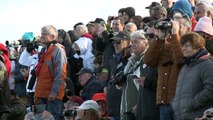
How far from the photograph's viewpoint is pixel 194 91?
8875mm

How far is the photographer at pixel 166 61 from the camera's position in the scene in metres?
9.52

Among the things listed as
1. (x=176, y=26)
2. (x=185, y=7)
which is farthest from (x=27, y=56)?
(x=176, y=26)

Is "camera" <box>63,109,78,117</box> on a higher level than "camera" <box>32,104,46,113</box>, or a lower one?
higher

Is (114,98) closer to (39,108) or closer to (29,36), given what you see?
(39,108)

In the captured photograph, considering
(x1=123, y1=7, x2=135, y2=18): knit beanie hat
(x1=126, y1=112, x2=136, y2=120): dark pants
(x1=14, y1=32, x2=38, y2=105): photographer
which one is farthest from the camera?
(x1=14, y1=32, x2=38, y2=105): photographer

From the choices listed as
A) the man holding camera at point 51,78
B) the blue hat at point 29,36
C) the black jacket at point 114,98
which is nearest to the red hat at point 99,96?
the man holding camera at point 51,78

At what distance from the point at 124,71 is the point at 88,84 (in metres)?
2.50

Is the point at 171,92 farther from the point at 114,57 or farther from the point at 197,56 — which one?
the point at 114,57

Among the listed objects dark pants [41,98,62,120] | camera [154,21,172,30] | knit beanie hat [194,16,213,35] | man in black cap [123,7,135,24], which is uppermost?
camera [154,21,172,30]

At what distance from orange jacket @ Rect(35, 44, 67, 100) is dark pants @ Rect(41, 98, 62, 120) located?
0.36 feet

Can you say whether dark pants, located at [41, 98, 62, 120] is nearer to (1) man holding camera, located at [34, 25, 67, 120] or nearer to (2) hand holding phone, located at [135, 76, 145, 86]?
(1) man holding camera, located at [34, 25, 67, 120]

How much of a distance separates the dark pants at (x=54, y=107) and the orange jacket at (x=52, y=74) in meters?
0.11

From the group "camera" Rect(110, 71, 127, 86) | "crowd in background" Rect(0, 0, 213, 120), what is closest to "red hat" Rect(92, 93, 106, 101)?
"crowd in background" Rect(0, 0, 213, 120)

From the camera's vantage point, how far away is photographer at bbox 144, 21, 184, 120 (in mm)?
9523
